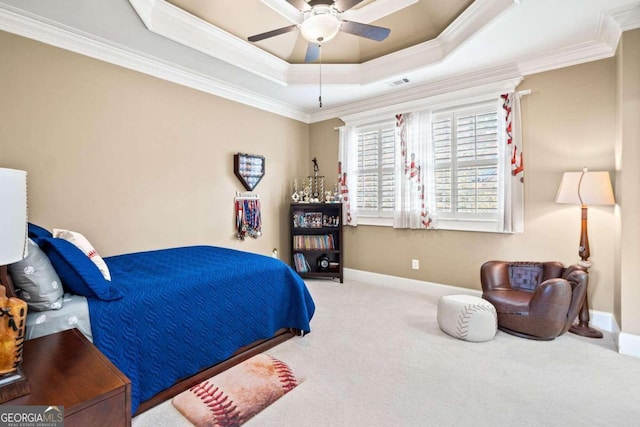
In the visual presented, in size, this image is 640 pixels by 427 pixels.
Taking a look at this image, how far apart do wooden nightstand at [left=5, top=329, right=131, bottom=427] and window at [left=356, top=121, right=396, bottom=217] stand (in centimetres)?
375

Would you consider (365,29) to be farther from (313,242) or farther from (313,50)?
(313,242)

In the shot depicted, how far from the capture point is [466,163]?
11.9ft

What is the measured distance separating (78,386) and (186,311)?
0.95 meters

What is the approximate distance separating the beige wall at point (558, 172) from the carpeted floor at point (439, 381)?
855 millimetres

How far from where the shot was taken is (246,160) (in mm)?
4094

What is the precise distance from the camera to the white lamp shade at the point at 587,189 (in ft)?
8.45

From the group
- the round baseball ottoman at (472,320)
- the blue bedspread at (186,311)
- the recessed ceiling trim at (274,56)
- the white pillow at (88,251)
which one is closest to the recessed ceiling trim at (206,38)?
the recessed ceiling trim at (274,56)

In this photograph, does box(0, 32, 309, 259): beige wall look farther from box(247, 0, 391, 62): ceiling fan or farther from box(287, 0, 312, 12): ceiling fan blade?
box(287, 0, 312, 12): ceiling fan blade

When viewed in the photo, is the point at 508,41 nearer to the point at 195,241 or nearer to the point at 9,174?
the point at 9,174

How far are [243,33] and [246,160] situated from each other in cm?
150

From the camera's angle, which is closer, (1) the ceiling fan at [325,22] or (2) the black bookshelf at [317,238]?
(1) the ceiling fan at [325,22]

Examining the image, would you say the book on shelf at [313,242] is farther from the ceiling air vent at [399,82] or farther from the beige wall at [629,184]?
the beige wall at [629,184]

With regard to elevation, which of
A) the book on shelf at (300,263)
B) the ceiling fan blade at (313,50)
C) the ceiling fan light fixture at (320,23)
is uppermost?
the ceiling fan blade at (313,50)

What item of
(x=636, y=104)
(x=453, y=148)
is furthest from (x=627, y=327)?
(x=453, y=148)
